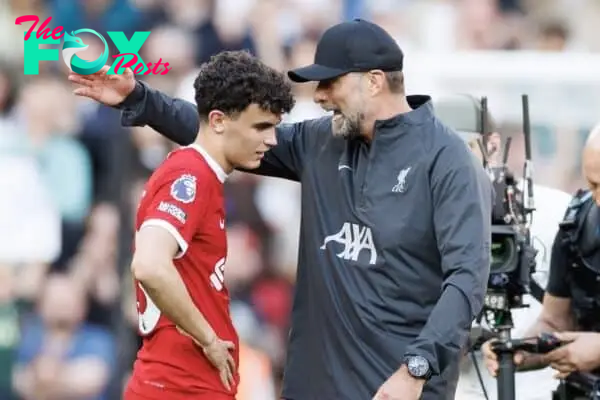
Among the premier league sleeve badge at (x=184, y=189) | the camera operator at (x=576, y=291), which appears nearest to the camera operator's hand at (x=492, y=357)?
the camera operator at (x=576, y=291)

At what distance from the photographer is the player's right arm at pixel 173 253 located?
4250 mm

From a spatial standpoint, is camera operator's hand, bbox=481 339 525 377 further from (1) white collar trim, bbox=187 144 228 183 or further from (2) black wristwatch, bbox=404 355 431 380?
(1) white collar trim, bbox=187 144 228 183

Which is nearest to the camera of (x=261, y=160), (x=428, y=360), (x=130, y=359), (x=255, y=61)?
(x=428, y=360)

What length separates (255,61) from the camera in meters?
4.68

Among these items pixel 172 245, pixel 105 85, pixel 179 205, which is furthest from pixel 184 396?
pixel 105 85

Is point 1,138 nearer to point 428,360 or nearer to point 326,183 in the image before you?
point 326,183

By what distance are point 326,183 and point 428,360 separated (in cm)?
82

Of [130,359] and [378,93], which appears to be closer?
[378,93]

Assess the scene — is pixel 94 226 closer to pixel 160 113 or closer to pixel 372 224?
pixel 160 113

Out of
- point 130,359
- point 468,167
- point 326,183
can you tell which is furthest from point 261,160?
point 130,359

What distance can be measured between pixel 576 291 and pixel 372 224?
1.25 m

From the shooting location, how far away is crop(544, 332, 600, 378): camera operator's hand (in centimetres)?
523

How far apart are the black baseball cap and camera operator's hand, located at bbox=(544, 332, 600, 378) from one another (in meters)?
1.21

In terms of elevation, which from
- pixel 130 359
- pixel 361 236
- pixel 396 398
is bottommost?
pixel 130 359
